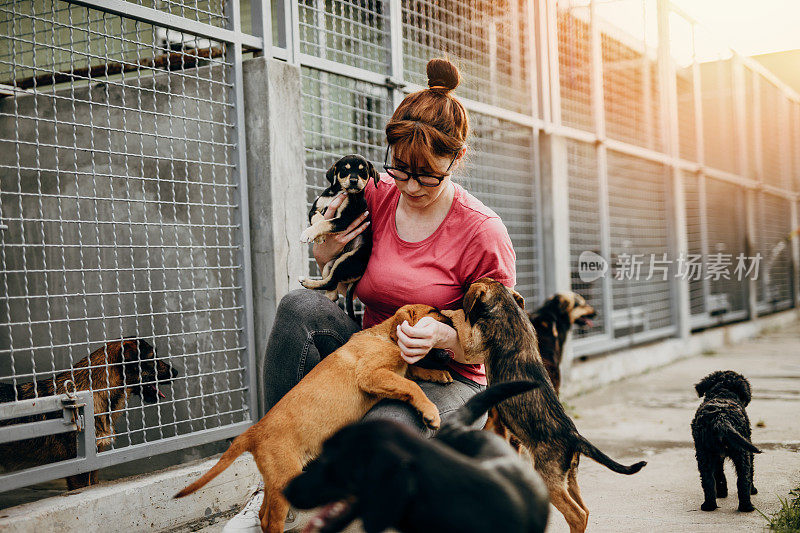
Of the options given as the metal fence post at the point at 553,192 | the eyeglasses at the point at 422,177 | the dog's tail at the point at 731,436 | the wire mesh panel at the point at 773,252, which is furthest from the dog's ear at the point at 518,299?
the wire mesh panel at the point at 773,252

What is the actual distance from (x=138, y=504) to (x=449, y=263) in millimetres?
1703

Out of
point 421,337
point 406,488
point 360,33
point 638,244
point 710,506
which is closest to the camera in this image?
point 406,488

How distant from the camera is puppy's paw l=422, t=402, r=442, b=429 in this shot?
2.22 meters

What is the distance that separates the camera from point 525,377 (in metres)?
2.60

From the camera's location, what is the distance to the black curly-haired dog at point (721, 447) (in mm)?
3105

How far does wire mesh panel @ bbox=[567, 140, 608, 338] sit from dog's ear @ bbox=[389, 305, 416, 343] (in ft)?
14.1

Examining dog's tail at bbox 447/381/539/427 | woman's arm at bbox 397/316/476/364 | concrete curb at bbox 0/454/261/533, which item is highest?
woman's arm at bbox 397/316/476/364

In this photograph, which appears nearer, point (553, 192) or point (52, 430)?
point (52, 430)

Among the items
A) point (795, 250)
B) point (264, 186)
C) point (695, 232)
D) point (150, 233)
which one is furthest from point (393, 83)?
point (795, 250)

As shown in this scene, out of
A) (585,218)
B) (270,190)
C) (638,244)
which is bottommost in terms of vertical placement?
(638,244)

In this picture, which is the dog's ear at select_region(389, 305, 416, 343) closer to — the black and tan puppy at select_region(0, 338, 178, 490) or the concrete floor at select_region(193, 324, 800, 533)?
the concrete floor at select_region(193, 324, 800, 533)

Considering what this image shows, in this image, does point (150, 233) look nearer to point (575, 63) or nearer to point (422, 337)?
point (422, 337)

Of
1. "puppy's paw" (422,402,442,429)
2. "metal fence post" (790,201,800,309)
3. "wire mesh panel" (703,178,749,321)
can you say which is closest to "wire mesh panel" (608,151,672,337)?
"wire mesh panel" (703,178,749,321)

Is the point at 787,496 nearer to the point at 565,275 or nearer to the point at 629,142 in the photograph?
the point at 565,275
